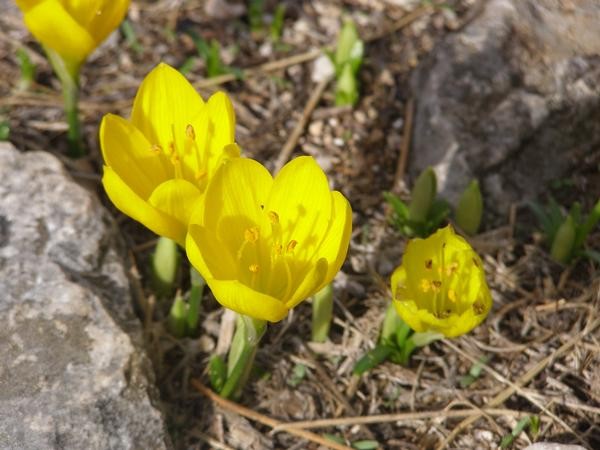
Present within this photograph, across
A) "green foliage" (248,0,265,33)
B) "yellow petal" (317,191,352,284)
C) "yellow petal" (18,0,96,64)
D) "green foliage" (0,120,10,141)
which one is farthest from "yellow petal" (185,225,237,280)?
"green foliage" (248,0,265,33)

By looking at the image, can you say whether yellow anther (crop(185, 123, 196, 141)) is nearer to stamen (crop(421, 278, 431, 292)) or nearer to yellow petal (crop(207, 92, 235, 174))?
yellow petal (crop(207, 92, 235, 174))

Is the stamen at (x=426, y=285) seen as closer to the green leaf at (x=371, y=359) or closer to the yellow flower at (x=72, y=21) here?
the green leaf at (x=371, y=359)

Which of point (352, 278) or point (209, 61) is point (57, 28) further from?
point (352, 278)

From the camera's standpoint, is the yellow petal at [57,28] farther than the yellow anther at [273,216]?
Yes

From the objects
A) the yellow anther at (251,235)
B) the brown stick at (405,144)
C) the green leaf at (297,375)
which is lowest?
the green leaf at (297,375)

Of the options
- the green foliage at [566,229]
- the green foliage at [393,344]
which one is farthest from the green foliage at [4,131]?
the green foliage at [566,229]

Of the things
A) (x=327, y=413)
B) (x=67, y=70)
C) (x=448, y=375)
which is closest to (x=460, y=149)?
(x=448, y=375)
